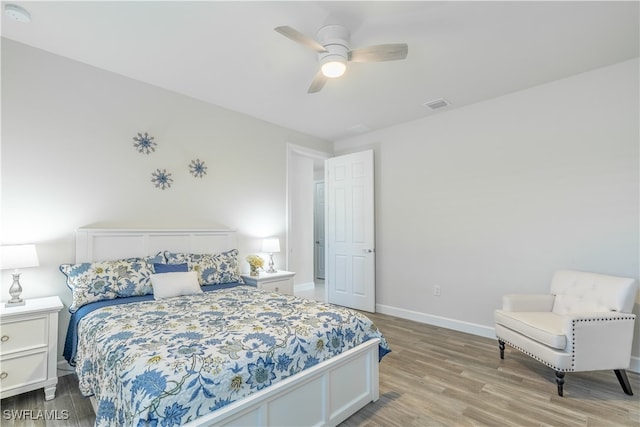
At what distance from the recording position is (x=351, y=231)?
482 cm

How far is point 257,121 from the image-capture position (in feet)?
14.1

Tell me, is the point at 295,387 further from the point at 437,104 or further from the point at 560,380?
the point at 437,104

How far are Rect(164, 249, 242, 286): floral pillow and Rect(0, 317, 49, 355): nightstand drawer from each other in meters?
1.05

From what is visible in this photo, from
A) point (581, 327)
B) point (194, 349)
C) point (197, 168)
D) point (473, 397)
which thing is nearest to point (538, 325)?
point (581, 327)

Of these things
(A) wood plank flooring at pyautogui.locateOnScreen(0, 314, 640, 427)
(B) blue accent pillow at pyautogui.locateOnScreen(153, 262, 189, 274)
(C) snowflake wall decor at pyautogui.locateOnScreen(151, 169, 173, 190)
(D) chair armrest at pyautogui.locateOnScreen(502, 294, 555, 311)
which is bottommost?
(A) wood plank flooring at pyautogui.locateOnScreen(0, 314, 640, 427)

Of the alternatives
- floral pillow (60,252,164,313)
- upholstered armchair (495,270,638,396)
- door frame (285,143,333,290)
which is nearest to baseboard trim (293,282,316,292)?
door frame (285,143,333,290)

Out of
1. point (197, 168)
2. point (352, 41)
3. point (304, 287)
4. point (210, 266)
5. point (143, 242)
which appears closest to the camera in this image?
point (352, 41)

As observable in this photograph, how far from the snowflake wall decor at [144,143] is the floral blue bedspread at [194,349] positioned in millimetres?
1663

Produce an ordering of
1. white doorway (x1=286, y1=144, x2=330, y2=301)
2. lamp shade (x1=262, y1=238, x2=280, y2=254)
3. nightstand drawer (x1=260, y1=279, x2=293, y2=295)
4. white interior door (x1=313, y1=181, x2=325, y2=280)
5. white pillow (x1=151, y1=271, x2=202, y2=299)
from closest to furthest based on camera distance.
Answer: white pillow (x1=151, y1=271, x2=202, y2=299), nightstand drawer (x1=260, y1=279, x2=293, y2=295), lamp shade (x1=262, y1=238, x2=280, y2=254), white doorway (x1=286, y1=144, x2=330, y2=301), white interior door (x1=313, y1=181, x2=325, y2=280)

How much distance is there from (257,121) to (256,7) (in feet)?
7.26

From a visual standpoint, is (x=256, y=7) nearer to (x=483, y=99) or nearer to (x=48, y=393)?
(x=483, y=99)

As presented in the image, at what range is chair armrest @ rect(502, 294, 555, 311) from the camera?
9.47 ft

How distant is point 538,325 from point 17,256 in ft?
13.4

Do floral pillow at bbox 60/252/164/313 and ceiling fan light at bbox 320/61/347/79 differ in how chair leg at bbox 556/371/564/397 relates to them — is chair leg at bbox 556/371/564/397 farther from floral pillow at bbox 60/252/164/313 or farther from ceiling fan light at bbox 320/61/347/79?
floral pillow at bbox 60/252/164/313
